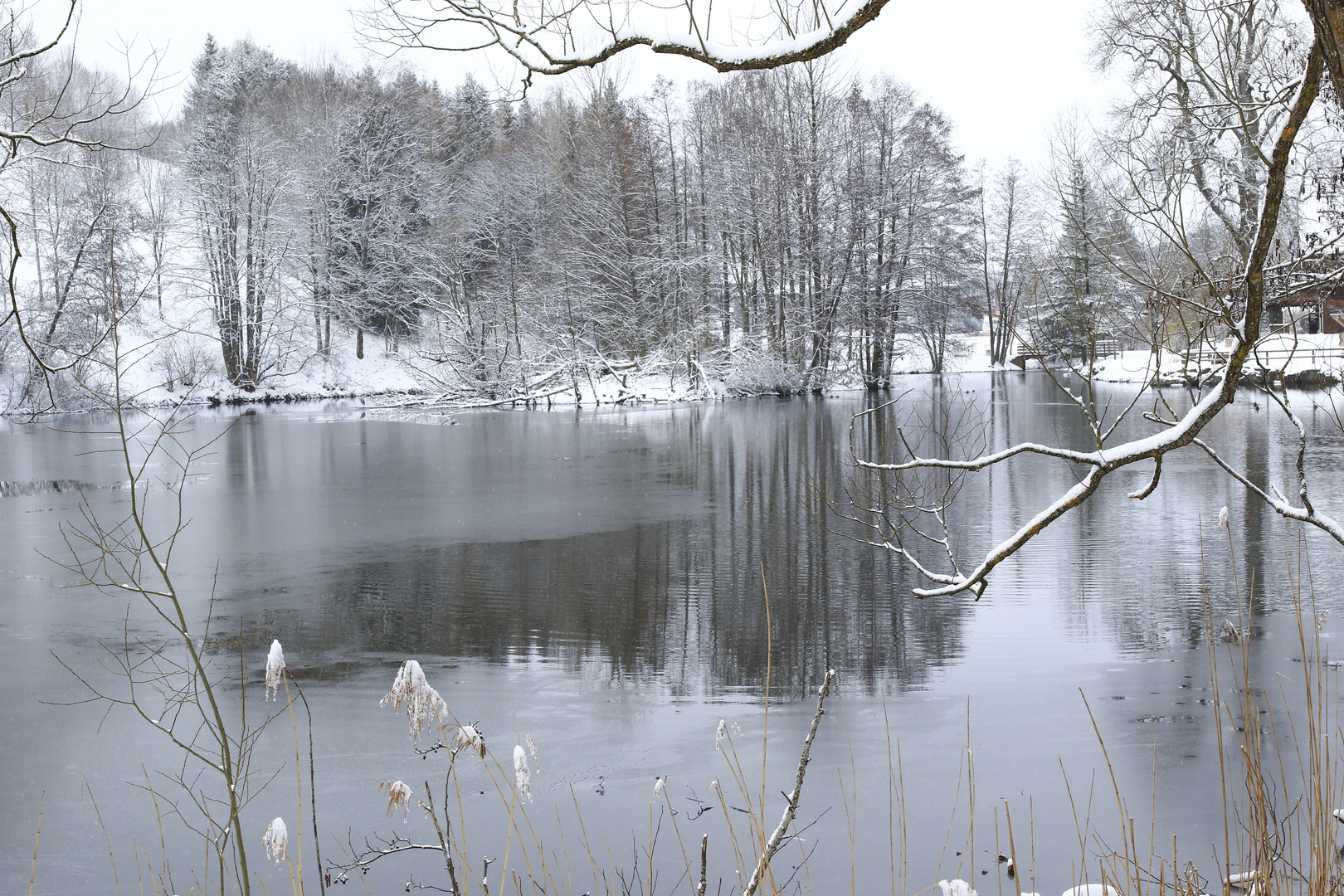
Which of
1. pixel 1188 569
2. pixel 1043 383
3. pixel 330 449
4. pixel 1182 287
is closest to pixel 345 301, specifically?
pixel 330 449

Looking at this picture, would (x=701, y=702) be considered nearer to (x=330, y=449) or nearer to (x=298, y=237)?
(x=330, y=449)

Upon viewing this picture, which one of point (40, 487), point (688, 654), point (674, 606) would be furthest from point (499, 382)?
point (688, 654)

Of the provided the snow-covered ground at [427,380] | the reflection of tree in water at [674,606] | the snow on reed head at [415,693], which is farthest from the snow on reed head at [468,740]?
the snow-covered ground at [427,380]

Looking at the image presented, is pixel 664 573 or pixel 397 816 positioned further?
pixel 664 573

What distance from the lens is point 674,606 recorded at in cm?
788

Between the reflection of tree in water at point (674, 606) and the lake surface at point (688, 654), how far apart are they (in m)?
0.04

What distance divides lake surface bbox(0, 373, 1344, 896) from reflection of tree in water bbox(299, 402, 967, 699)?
37 millimetres

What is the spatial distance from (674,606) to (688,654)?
1190 mm

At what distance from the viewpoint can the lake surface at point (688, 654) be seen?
14.8 ft

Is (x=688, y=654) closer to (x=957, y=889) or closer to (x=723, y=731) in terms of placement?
(x=723, y=731)

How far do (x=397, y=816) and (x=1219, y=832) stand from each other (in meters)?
3.58

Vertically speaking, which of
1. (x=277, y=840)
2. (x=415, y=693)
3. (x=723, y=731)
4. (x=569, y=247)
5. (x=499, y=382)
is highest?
(x=569, y=247)

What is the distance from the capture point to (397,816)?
184 inches

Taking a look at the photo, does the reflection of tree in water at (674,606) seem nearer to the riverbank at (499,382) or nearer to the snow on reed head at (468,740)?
the snow on reed head at (468,740)
